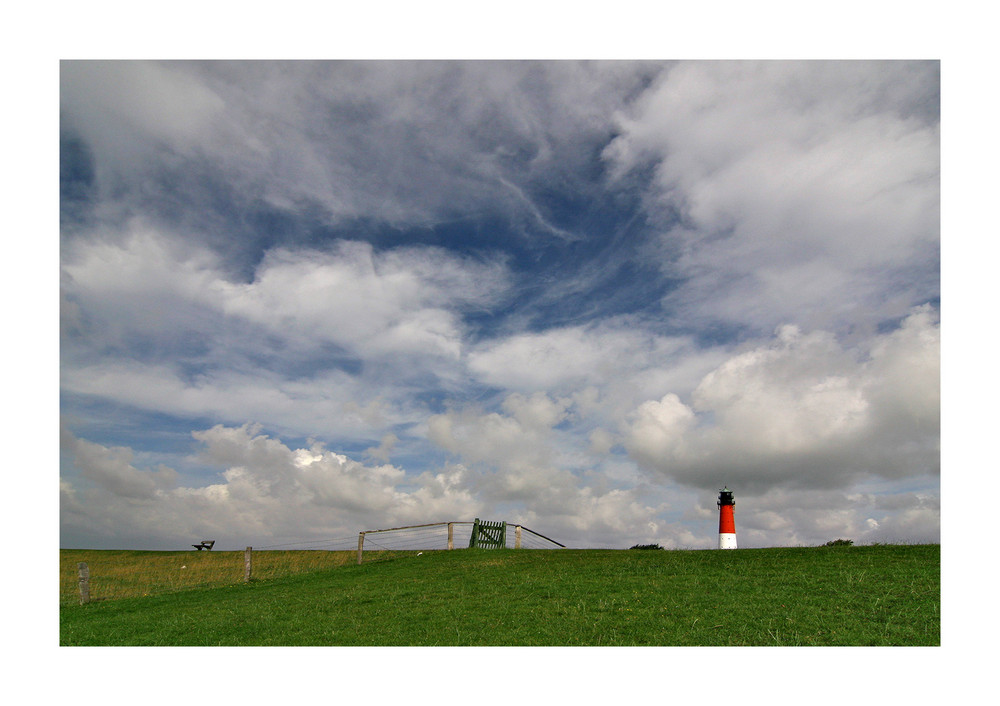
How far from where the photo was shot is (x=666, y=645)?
9828mm

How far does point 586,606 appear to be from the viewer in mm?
12898

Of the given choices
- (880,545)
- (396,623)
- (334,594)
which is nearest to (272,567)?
(334,594)

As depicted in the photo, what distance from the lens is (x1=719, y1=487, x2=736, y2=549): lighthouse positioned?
26.8 m

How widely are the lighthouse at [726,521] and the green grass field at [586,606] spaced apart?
6.31 metres

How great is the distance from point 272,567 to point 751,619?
2603 cm

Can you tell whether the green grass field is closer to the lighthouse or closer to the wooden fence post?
the wooden fence post

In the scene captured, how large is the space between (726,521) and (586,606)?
16914 mm

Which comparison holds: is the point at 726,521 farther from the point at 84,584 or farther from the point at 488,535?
the point at 84,584

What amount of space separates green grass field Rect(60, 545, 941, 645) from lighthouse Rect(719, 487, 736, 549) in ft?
20.7

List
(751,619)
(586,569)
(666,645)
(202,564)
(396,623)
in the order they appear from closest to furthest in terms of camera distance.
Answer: (666,645) < (751,619) < (396,623) < (586,569) < (202,564)

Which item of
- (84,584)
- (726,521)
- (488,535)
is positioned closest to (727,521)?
(726,521)

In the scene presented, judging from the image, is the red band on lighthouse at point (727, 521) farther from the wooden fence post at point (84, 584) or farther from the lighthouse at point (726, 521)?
the wooden fence post at point (84, 584)

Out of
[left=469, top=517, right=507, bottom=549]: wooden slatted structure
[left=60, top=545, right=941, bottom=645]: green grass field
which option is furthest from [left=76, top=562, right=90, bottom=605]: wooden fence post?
[left=469, top=517, right=507, bottom=549]: wooden slatted structure

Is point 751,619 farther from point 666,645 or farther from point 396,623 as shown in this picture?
point 396,623
